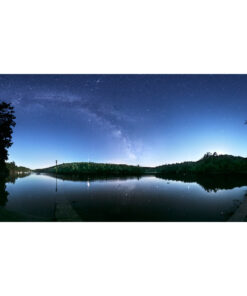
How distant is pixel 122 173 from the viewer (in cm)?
847

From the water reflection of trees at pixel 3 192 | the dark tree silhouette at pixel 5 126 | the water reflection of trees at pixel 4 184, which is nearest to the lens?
the dark tree silhouette at pixel 5 126

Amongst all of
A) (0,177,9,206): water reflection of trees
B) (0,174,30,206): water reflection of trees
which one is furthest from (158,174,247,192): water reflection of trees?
(0,177,9,206): water reflection of trees

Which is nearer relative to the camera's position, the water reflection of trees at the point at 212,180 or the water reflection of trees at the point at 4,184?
the water reflection of trees at the point at 4,184

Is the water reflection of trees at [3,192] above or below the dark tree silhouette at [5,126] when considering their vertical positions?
below

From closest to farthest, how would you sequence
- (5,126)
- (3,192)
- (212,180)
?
(5,126) < (3,192) < (212,180)

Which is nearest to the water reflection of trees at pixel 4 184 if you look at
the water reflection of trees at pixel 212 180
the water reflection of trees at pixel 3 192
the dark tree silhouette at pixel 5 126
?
the water reflection of trees at pixel 3 192

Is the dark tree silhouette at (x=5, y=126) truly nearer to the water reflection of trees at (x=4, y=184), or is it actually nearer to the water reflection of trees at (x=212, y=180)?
the water reflection of trees at (x=4, y=184)

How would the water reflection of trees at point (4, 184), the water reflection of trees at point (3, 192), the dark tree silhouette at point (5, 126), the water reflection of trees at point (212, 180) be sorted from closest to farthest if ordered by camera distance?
the dark tree silhouette at point (5, 126)
the water reflection of trees at point (4, 184)
the water reflection of trees at point (3, 192)
the water reflection of trees at point (212, 180)

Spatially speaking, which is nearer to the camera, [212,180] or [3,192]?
[3,192]

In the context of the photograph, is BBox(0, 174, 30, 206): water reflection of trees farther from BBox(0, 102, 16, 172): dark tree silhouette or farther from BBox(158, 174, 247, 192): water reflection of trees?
BBox(158, 174, 247, 192): water reflection of trees

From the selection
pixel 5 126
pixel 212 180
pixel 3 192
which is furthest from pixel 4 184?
pixel 212 180

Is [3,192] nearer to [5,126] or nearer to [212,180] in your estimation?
[5,126]
